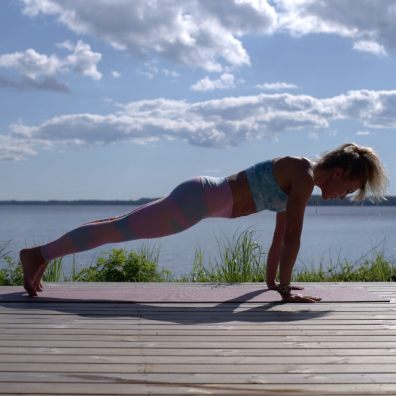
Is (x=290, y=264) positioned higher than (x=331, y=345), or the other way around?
(x=290, y=264)

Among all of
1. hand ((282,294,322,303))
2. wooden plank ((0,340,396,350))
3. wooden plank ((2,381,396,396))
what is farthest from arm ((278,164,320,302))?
wooden plank ((2,381,396,396))

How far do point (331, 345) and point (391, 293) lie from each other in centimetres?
140

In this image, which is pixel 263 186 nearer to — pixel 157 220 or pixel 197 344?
pixel 157 220

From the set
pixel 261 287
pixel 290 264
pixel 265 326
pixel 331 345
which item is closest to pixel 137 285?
pixel 261 287

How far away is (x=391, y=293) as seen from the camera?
11.7 ft

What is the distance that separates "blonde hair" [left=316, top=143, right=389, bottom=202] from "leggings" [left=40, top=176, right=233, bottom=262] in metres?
0.59

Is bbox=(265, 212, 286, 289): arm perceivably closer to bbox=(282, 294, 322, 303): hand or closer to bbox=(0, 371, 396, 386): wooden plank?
bbox=(282, 294, 322, 303): hand

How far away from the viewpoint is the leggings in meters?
3.21

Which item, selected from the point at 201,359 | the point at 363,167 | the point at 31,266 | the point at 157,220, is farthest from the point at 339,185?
the point at 31,266

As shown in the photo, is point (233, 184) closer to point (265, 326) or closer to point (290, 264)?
point (290, 264)

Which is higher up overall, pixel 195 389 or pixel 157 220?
pixel 157 220

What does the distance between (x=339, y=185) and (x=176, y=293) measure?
999 millimetres

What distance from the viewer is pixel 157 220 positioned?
3.21 m

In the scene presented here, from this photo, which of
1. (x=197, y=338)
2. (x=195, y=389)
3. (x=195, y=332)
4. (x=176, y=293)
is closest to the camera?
(x=195, y=389)
